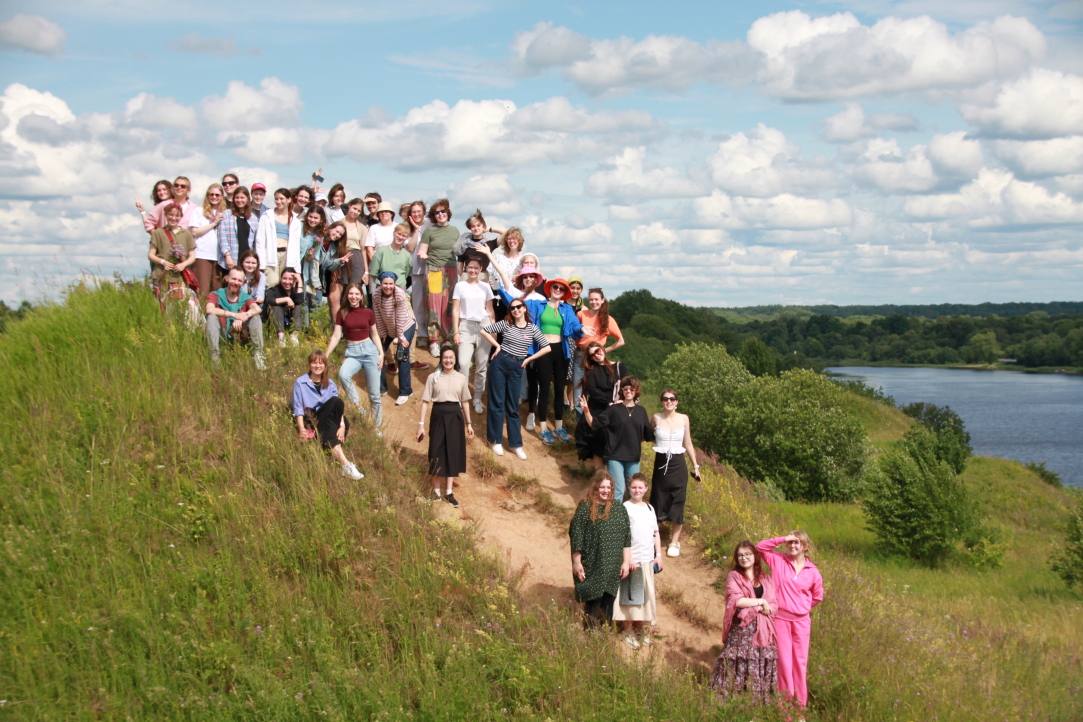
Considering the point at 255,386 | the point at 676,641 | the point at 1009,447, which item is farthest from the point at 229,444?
the point at 1009,447

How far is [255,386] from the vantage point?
917cm

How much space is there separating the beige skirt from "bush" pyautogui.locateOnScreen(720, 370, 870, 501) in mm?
31781

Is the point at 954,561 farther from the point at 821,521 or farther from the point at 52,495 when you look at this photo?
the point at 52,495

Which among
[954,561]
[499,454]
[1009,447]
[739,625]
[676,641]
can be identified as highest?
[499,454]

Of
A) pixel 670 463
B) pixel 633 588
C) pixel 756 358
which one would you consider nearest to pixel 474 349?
pixel 670 463

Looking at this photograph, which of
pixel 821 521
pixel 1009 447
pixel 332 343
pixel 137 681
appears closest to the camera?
pixel 137 681

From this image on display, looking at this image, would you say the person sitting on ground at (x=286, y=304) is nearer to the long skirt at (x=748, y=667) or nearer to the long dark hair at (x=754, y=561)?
the long dark hair at (x=754, y=561)

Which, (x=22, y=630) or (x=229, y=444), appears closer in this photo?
(x=22, y=630)

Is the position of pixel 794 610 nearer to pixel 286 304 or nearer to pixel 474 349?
pixel 474 349

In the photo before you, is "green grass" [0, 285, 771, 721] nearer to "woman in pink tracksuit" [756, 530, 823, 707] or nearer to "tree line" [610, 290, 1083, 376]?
"woman in pink tracksuit" [756, 530, 823, 707]

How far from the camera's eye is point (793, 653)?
21.4 feet

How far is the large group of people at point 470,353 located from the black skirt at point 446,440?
16 millimetres

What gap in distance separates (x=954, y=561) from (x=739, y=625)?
22.7 meters

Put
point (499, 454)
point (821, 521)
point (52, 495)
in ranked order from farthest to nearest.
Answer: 1. point (821, 521)
2. point (499, 454)
3. point (52, 495)
